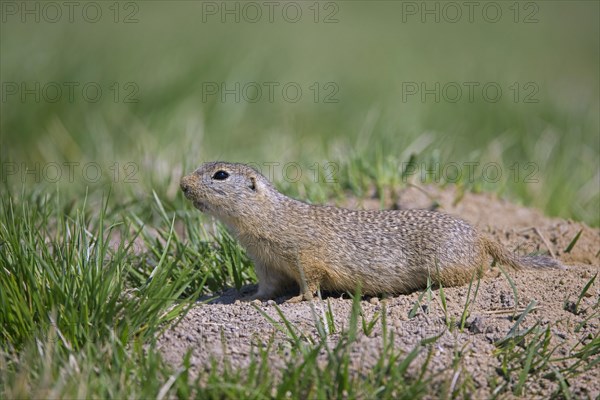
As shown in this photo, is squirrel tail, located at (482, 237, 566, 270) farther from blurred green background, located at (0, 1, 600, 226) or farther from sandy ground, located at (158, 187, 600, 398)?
blurred green background, located at (0, 1, 600, 226)

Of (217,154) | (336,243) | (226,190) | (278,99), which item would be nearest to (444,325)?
(336,243)

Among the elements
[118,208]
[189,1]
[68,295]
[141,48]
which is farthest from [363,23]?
[68,295]

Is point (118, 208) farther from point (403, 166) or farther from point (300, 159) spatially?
point (403, 166)

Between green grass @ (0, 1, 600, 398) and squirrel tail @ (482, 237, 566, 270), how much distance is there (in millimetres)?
412

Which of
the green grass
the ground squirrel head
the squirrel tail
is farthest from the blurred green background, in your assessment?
the squirrel tail

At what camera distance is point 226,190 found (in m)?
4.98

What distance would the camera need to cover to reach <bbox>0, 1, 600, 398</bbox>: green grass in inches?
144

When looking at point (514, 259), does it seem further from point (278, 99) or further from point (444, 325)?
point (278, 99)

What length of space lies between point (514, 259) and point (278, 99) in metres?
6.03

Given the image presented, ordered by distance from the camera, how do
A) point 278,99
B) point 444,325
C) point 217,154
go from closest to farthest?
point 444,325 → point 217,154 → point 278,99

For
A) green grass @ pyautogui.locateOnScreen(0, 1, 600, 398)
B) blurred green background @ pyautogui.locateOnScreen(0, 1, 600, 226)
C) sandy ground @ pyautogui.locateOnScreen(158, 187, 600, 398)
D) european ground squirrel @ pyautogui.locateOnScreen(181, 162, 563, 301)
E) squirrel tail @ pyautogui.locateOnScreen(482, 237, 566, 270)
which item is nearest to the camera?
green grass @ pyautogui.locateOnScreen(0, 1, 600, 398)

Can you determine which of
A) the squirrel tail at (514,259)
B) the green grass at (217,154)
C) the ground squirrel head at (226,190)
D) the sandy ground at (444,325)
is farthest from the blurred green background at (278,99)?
the sandy ground at (444,325)

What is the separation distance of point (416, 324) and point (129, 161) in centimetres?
411

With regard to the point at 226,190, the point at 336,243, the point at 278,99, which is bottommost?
the point at 336,243
